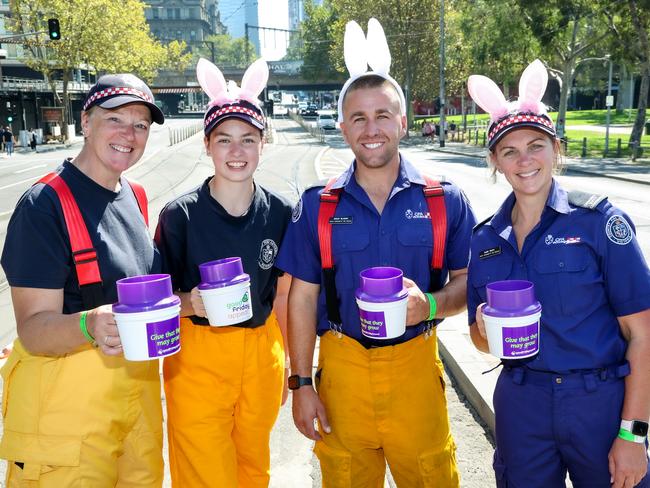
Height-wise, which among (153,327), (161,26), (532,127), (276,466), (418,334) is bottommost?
(276,466)

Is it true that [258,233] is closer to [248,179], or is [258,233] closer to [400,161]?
[248,179]

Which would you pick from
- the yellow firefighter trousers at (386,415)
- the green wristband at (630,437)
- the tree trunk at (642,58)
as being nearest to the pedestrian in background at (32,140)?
the tree trunk at (642,58)

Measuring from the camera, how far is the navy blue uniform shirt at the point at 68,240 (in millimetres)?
2533

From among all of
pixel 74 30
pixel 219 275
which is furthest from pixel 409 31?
pixel 219 275

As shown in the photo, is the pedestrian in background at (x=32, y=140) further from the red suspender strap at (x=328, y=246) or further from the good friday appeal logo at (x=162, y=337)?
the good friday appeal logo at (x=162, y=337)

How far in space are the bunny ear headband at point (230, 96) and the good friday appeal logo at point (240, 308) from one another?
98 centimetres

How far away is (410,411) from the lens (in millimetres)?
→ 2982

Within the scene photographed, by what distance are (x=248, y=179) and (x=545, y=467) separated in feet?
6.48

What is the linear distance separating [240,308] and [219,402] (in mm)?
612

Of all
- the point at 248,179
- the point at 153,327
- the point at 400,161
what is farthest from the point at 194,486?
the point at 400,161

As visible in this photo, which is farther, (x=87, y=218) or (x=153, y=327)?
(x=87, y=218)

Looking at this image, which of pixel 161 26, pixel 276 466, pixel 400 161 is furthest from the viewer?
pixel 161 26

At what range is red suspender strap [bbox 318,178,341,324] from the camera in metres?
3.05

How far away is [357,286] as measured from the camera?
304 cm
